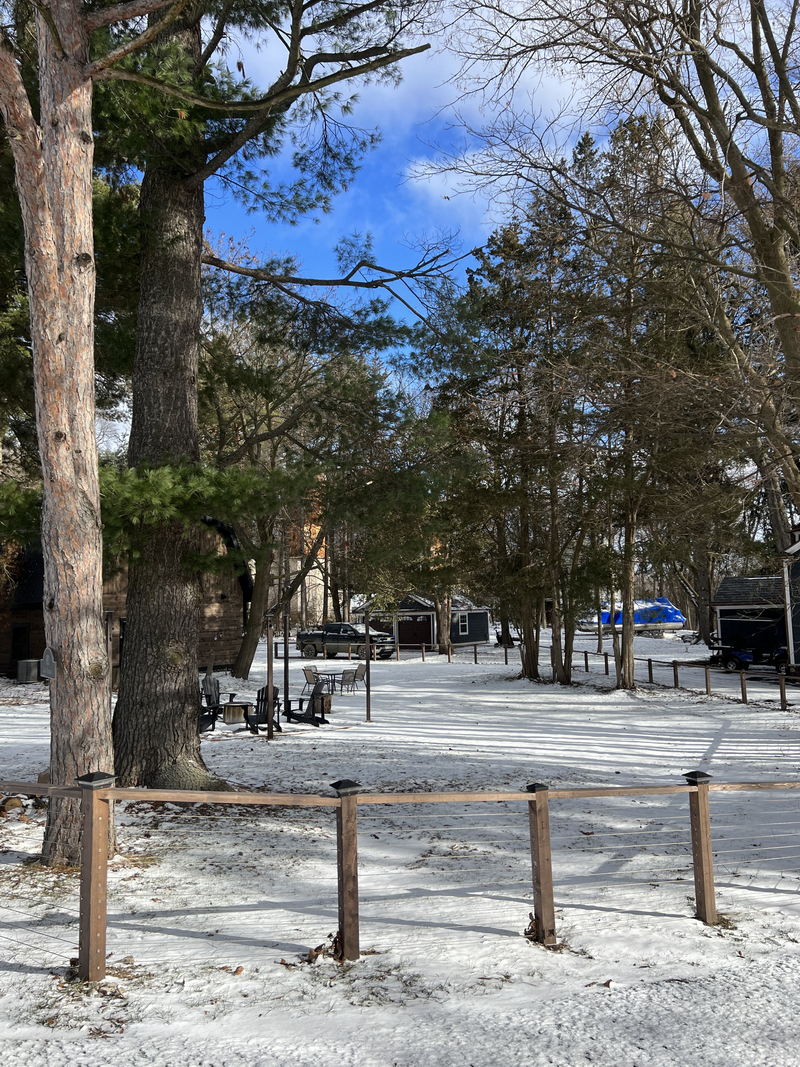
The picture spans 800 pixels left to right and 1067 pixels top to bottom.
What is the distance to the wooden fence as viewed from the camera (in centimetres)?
424

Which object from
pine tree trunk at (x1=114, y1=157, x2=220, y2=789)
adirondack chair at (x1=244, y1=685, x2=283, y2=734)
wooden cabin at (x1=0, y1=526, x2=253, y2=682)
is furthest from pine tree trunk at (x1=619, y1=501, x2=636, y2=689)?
pine tree trunk at (x1=114, y1=157, x2=220, y2=789)

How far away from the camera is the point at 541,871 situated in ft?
16.3

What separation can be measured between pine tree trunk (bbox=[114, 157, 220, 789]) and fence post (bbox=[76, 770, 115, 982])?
412 cm

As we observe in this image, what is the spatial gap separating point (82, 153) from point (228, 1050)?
240 inches

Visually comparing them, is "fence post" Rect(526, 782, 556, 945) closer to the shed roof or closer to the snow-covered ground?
the snow-covered ground

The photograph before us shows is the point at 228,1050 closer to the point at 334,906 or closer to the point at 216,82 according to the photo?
the point at 334,906

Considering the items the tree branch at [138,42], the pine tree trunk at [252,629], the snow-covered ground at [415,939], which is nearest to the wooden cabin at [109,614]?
the pine tree trunk at [252,629]

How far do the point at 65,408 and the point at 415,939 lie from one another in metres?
4.48

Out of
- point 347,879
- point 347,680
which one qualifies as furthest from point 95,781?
point 347,680

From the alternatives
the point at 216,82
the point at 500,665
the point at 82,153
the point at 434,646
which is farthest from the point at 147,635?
the point at 434,646

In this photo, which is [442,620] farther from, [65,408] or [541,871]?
[541,871]

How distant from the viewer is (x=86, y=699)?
240 inches

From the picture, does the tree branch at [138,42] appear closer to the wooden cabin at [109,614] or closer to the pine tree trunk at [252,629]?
the wooden cabin at [109,614]

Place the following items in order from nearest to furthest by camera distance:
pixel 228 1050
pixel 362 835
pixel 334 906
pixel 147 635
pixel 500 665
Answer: pixel 228 1050
pixel 334 906
pixel 362 835
pixel 147 635
pixel 500 665
